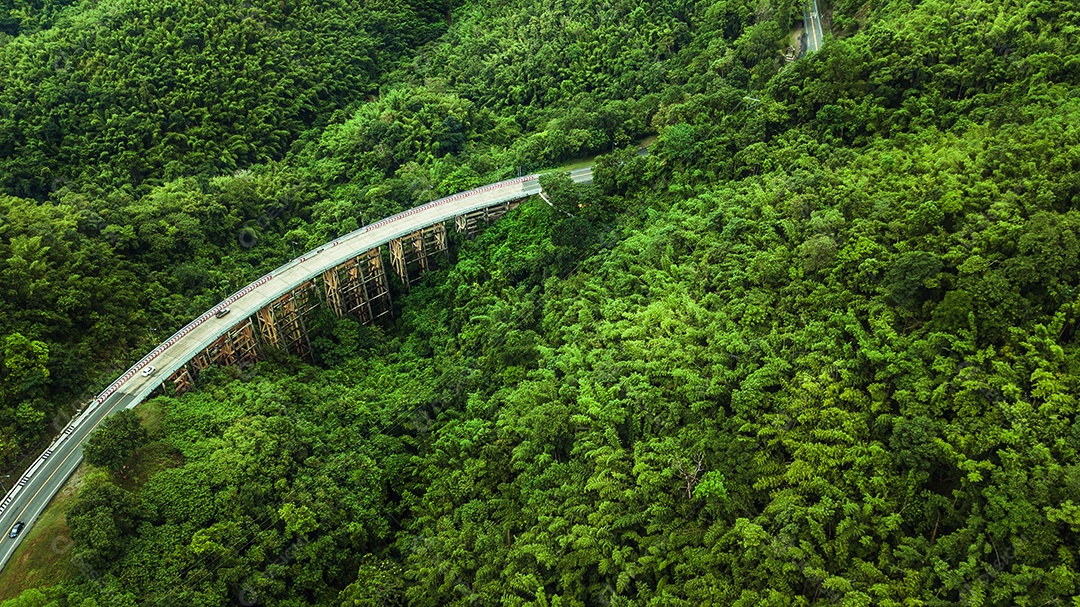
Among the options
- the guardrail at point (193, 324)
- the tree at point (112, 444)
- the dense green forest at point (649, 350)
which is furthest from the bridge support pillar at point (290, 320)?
the tree at point (112, 444)

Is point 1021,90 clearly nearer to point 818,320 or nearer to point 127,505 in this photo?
point 818,320

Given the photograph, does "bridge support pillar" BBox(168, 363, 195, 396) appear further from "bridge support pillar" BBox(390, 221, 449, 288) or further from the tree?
"bridge support pillar" BBox(390, 221, 449, 288)

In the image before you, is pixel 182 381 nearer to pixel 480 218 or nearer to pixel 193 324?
pixel 193 324

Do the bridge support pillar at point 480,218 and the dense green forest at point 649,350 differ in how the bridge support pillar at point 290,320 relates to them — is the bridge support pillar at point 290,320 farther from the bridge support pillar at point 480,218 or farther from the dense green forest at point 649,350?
the bridge support pillar at point 480,218

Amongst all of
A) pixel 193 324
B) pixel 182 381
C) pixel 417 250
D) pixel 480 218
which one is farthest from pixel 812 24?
pixel 182 381

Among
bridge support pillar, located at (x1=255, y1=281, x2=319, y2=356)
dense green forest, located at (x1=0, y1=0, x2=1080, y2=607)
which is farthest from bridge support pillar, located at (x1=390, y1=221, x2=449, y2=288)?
bridge support pillar, located at (x1=255, y1=281, x2=319, y2=356)

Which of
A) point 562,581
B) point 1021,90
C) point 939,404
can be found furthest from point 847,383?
point 1021,90
